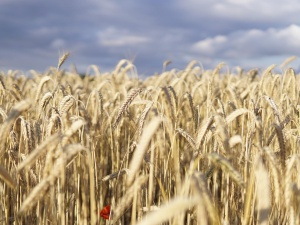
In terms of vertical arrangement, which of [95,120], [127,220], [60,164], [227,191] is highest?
[95,120]

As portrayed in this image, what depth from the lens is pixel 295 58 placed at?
5207 mm

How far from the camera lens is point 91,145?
6.68ft

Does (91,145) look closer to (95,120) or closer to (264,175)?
(95,120)

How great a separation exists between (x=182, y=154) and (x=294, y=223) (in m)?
1.35

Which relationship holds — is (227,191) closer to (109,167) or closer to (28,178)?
(28,178)

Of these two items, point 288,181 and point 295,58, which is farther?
point 295,58

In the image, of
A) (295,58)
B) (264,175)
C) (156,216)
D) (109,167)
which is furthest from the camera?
(295,58)

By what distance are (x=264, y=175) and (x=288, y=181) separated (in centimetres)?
39

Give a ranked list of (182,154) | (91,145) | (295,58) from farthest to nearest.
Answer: (295,58) → (182,154) → (91,145)

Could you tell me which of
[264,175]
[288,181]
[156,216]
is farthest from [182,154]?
[156,216]

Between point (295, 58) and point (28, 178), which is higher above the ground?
point (295, 58)

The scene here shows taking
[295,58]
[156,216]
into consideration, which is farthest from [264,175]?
[295,58]

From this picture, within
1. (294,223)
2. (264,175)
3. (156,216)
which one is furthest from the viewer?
(294,223)

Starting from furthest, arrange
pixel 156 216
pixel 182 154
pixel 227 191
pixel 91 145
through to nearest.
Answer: pixel 182 154 → pixel 227 191 → pixel 91 145 → pixel 156 216
